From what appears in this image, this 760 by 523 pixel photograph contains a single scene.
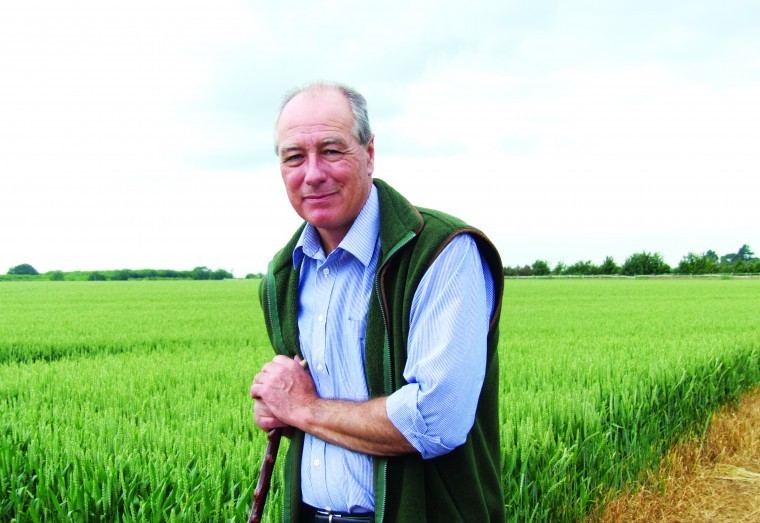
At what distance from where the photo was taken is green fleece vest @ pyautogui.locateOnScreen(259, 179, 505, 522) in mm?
1711

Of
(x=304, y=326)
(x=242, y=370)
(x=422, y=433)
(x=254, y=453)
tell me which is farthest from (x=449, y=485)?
(x=242, y=370)

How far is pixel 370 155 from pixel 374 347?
53 centimetres

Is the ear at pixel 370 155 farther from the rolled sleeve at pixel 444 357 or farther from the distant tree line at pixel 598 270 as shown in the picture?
the distant tree line at pixel 598 270

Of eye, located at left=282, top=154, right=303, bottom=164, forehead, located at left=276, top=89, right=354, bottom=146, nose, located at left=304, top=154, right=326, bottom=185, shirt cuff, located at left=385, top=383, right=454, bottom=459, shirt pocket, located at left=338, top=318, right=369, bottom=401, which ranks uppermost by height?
forehead, located at left=276, top=89, right=354, bottom=146

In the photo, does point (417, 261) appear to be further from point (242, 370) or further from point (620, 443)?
point (242, 370)

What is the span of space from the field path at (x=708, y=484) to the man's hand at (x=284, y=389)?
131 inches

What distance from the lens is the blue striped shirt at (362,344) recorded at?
1575 mm

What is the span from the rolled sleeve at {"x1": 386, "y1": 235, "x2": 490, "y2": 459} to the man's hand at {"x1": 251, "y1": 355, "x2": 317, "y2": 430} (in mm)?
298

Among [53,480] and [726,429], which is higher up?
[53,480]

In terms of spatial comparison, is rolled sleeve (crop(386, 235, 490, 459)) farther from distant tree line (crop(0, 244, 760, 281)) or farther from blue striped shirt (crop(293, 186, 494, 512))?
distant tree line (crop(0, 244, 760, 281))

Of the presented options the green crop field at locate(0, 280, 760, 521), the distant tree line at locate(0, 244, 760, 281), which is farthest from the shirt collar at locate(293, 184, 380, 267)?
the distant tree line at locate(0, 244, 760, 281)

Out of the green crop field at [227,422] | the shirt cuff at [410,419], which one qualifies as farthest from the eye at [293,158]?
the green crop field at [227,422]

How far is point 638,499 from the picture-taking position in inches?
190

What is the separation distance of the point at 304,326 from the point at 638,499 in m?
3.79
